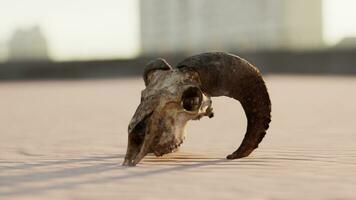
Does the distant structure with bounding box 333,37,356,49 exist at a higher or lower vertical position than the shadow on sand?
lower

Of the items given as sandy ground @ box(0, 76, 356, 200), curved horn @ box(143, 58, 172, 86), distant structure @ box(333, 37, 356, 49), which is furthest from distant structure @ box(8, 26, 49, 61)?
curved horn @ box(143, 58, 172, 86)

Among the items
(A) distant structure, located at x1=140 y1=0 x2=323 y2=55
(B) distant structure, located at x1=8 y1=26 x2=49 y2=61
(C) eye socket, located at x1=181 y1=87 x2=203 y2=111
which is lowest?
(A) distant structure, located at x1=140 y1=0 x2=323 y2=55

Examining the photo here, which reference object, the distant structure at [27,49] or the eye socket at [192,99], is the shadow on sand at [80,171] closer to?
the eye socket at [192,99]

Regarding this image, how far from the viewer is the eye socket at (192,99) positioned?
4516mm

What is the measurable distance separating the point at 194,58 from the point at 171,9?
7700 cm

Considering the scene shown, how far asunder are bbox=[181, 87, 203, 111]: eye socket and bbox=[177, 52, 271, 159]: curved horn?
15 cm

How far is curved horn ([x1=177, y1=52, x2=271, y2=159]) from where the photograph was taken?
4.67 m

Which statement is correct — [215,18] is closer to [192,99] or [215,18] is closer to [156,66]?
[156,66]

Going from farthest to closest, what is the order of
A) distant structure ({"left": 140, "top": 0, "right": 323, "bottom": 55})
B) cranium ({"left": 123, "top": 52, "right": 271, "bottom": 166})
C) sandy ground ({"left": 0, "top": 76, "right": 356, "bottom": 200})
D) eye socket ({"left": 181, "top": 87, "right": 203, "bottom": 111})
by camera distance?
distant structure ({"left": 140, "top": 0, "right": 323, "bottom": 55}), eye socket ({"left": 181, "top": 87, "right": 203, "bottom": 111}), cranium ({"left": 123, "top": 52, "right": 271, "bottom": 166}), sandy ground ({"left": 0, "top": 76, "right": 356, "bottom": 200})

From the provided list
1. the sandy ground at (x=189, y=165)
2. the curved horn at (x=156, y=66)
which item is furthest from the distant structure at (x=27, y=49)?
the curved horn at (x=156, y=66)

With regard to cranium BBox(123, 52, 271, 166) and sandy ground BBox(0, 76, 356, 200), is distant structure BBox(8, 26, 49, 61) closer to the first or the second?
sandy ground BBox(0, 76, 356, 200)

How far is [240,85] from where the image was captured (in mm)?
4785

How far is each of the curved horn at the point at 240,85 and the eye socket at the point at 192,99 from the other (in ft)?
0.48

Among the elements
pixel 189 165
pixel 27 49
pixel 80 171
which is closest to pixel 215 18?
pixel 27 49
